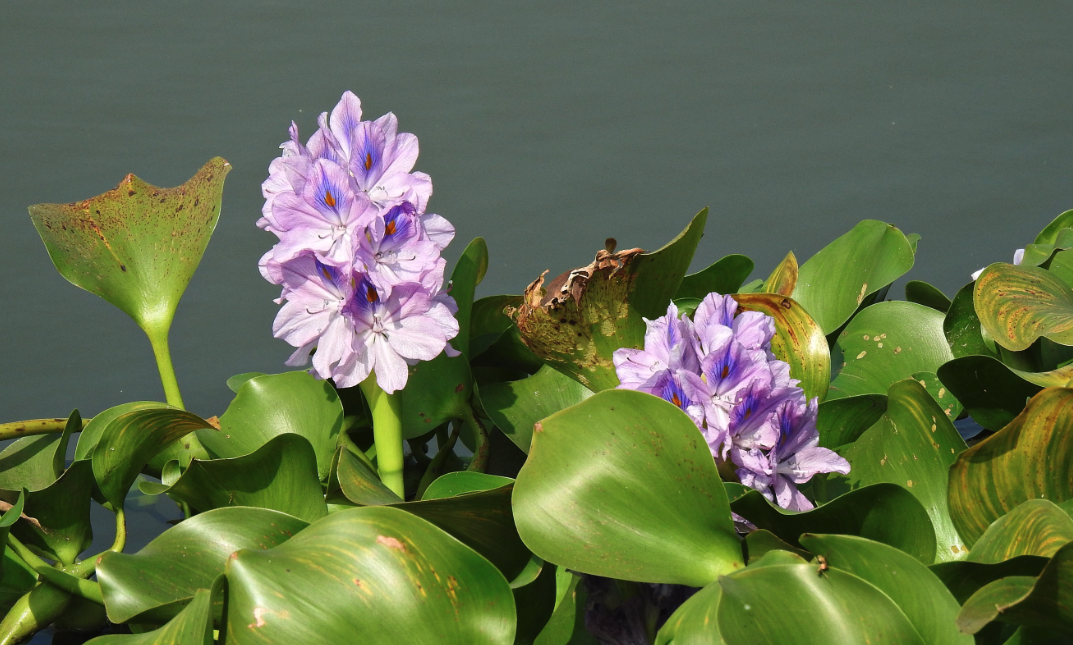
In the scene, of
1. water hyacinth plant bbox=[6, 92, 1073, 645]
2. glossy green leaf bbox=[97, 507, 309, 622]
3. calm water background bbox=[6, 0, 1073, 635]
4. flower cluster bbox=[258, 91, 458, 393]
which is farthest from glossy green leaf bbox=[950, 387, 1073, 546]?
calm water background bbox=[6, 0, 1073, 635]

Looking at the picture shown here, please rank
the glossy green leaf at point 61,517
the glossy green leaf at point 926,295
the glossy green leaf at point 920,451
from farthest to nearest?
1. the glossy green leaf at point 926,295
2. the glossy green leaf at point 61,517
3. the glossy green leaf at point 920,451

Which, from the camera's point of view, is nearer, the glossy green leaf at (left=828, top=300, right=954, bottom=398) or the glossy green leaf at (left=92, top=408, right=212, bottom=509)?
the glossy green leaf at (left=92, top=408, right=212, bottom=509)

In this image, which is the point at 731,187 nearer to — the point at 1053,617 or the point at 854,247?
the point at 854,247

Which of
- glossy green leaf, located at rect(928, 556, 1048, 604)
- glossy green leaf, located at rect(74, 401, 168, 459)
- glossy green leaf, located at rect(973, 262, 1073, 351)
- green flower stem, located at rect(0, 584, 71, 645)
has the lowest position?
green flower stem, located at rect(0, 584, 71, 645)

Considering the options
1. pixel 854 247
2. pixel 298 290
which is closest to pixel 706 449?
pixel 298 290

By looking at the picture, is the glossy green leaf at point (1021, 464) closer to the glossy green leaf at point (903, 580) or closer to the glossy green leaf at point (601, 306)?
the glossy green leaf at point (903, 580)

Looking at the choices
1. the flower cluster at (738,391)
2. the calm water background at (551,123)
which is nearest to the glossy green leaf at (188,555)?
the flower cluster at (738,391)

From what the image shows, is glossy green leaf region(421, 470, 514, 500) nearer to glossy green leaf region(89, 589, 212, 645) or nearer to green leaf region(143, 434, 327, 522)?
green leaf region(143, 434, 327, 522)
